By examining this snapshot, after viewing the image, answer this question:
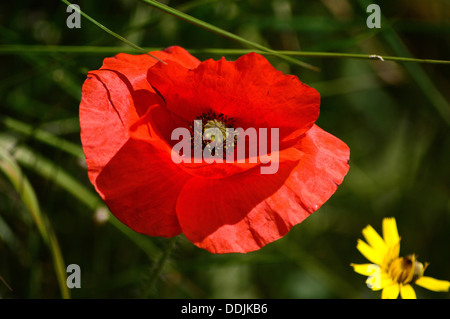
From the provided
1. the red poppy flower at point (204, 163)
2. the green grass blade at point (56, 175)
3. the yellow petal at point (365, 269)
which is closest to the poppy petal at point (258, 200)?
the red poppy flower at point (204, 163)

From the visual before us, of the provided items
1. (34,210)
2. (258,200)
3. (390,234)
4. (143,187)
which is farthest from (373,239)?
(34,210)

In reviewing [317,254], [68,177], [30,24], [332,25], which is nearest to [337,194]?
[317,254]

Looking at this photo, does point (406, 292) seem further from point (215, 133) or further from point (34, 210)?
point (34, 210)

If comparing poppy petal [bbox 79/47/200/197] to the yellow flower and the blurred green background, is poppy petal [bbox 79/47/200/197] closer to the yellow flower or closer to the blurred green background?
the blurred green background

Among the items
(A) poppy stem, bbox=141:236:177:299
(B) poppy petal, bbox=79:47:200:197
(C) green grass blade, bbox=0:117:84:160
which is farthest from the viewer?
(C) green grass blade, bbox=0:117:84:160

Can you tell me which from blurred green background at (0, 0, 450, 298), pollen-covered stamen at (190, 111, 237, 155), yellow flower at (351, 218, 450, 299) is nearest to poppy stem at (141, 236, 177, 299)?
blurred green background at (0, 0, 450, 298)

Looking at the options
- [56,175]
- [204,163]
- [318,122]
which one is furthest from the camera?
[318,122]

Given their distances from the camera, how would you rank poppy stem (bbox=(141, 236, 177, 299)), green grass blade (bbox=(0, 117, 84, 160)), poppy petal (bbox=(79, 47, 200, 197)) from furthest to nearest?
green grass blade (bbox=(0, 117, 84, 160)) → poppy stem (bbox=(141, 236, 177, 299)) → poppy petal (bbox=(79, 47, 200, 197))

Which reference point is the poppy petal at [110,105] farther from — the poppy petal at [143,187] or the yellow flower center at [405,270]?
the yellow flower center at [405,270]
